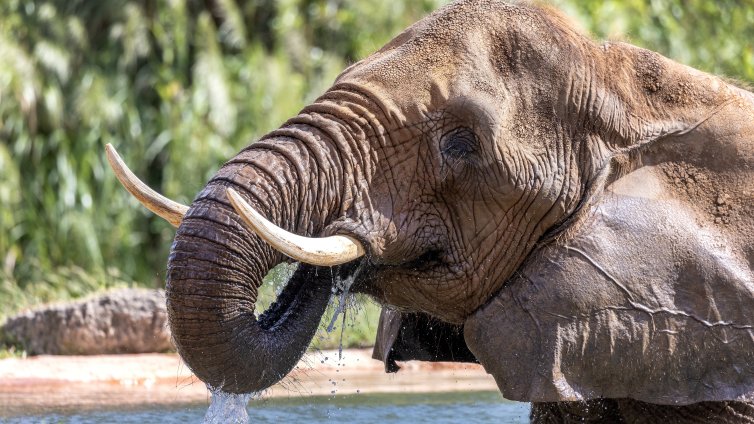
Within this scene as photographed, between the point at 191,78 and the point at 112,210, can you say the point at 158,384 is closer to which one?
the point at 112,210

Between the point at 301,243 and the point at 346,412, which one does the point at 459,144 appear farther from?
the point at 346,412

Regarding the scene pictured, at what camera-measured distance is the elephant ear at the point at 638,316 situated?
432 cm

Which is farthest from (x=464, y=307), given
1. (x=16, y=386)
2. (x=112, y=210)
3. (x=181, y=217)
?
(x=112, y=210)

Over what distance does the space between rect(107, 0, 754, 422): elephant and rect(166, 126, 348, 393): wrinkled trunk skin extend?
0.04 feet

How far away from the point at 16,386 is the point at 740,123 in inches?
210

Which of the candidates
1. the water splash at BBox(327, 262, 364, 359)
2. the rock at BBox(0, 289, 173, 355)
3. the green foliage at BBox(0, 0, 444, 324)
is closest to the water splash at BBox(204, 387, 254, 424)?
the water splash at BBox(327, 262, 364, 359)

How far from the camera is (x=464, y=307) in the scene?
4.49m

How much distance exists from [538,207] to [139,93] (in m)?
10.7

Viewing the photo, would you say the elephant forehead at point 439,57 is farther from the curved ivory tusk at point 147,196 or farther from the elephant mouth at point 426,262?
the curved ivory tusk at point 147,196

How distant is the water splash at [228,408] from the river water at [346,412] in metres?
2.41

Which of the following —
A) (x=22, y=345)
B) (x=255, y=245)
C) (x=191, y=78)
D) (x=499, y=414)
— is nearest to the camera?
(x=255, y=245)

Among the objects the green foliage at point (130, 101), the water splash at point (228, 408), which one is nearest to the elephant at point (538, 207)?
the water splash at point (228, 408)

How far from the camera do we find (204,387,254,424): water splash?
14.0 feet

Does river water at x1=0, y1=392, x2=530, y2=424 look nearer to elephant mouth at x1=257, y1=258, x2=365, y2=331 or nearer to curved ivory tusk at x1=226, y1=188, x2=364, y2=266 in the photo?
elephant mouth at x1=257, y1=258, x2=365, y2=331
